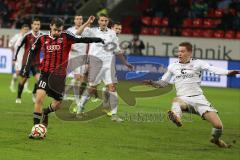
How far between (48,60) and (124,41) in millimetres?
21113

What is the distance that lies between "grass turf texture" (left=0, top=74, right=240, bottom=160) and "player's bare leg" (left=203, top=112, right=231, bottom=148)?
5.1 inches

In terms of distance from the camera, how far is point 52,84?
1185 centimetres

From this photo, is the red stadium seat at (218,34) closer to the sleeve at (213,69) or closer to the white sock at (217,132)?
the sleeve at (213,69)

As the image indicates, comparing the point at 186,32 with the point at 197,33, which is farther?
the point at 186,32

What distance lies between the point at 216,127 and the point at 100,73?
5067 mm

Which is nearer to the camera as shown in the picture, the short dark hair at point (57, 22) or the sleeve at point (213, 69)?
the sleeve at point (213, 69)

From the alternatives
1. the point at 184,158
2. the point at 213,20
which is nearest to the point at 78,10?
the point at 213,20

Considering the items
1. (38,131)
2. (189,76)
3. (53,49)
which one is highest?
(53,49)

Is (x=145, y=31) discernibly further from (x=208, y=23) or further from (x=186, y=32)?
(x=208, y=23)

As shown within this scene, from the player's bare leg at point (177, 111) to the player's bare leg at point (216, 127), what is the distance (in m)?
0.43

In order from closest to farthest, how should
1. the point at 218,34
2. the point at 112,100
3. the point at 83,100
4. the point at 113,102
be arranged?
the point at 113,102
the point at 112,100
the point at 83,100
the point at 218,34

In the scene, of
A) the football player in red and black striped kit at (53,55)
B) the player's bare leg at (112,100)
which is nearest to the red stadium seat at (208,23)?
the player's bare leg at (112,100)

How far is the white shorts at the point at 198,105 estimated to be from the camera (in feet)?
37.4

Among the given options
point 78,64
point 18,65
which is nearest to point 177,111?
point 78,64
